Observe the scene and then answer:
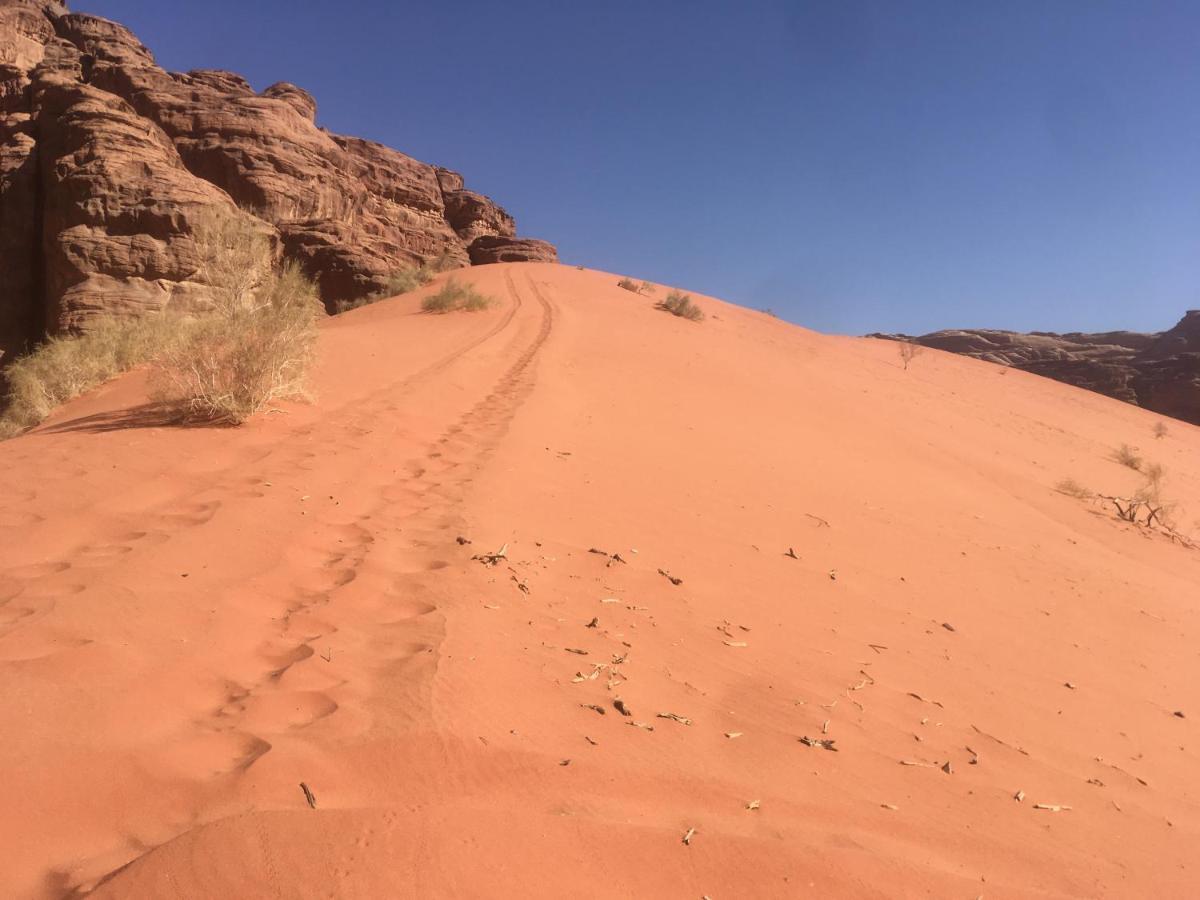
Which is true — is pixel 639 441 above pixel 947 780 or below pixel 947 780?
above

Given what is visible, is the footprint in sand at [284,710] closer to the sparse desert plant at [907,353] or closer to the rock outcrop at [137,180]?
the rock outcrop at [137,180]

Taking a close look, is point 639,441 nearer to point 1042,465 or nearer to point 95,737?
point 95,737

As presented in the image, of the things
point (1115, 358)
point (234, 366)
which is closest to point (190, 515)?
point (234, 366)

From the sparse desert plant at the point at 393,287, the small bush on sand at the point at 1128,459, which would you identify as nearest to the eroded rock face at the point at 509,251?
the sparse desert plant at the point at 393,287

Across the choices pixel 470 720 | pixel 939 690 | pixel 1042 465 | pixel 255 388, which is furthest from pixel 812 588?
pixel 1042 465

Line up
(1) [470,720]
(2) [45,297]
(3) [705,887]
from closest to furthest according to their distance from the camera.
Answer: (3) [705,887] < (1) [470,720] < (2) [45,297]

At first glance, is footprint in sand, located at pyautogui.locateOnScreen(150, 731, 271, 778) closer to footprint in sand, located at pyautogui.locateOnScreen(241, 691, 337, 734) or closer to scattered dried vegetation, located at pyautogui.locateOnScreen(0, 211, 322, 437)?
footprint in sand, located at pyautogui.locateOnScreen(241, 691, 337, 734)

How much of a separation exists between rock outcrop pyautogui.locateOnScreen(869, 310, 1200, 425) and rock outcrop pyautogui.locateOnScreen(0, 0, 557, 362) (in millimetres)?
33868

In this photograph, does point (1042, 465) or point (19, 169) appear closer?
point (1042, 465)

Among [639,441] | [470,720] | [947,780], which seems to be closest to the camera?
[470,720]

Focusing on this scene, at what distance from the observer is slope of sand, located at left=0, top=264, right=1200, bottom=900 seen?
1.56 meters

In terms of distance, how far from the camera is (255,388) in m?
5.54

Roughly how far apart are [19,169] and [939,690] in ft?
84.2

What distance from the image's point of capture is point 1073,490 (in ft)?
29.5
